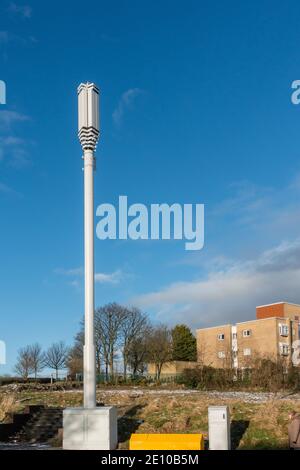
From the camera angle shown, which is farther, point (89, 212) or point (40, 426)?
point (40, 426)

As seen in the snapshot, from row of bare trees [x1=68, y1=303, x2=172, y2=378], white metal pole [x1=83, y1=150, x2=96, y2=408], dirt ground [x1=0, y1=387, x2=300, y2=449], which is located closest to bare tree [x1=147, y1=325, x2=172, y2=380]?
row of bare trees [x1=68, y1=303, x2=172, y2=378]

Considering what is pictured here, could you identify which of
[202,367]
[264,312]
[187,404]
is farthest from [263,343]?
[187,404]

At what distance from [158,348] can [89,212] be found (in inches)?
2020

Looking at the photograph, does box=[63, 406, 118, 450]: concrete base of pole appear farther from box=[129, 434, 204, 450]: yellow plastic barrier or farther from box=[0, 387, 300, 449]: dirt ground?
box=[129, 434, 204, 450]: yellow plastic barrier

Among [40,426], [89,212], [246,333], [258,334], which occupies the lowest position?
[40,426]

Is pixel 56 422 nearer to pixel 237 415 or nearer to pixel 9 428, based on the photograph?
pixel 9 428

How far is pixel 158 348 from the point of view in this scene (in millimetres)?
67812

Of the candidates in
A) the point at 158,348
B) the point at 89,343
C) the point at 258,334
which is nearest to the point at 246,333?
the point at 258,334

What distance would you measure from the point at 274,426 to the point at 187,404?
477 centimetres

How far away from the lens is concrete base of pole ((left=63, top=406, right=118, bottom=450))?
54.7 feet

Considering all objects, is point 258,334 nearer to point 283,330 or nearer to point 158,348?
point 283,330

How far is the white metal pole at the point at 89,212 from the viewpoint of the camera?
17.7 metres

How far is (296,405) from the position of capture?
866 inches

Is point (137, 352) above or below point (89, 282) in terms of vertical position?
below
